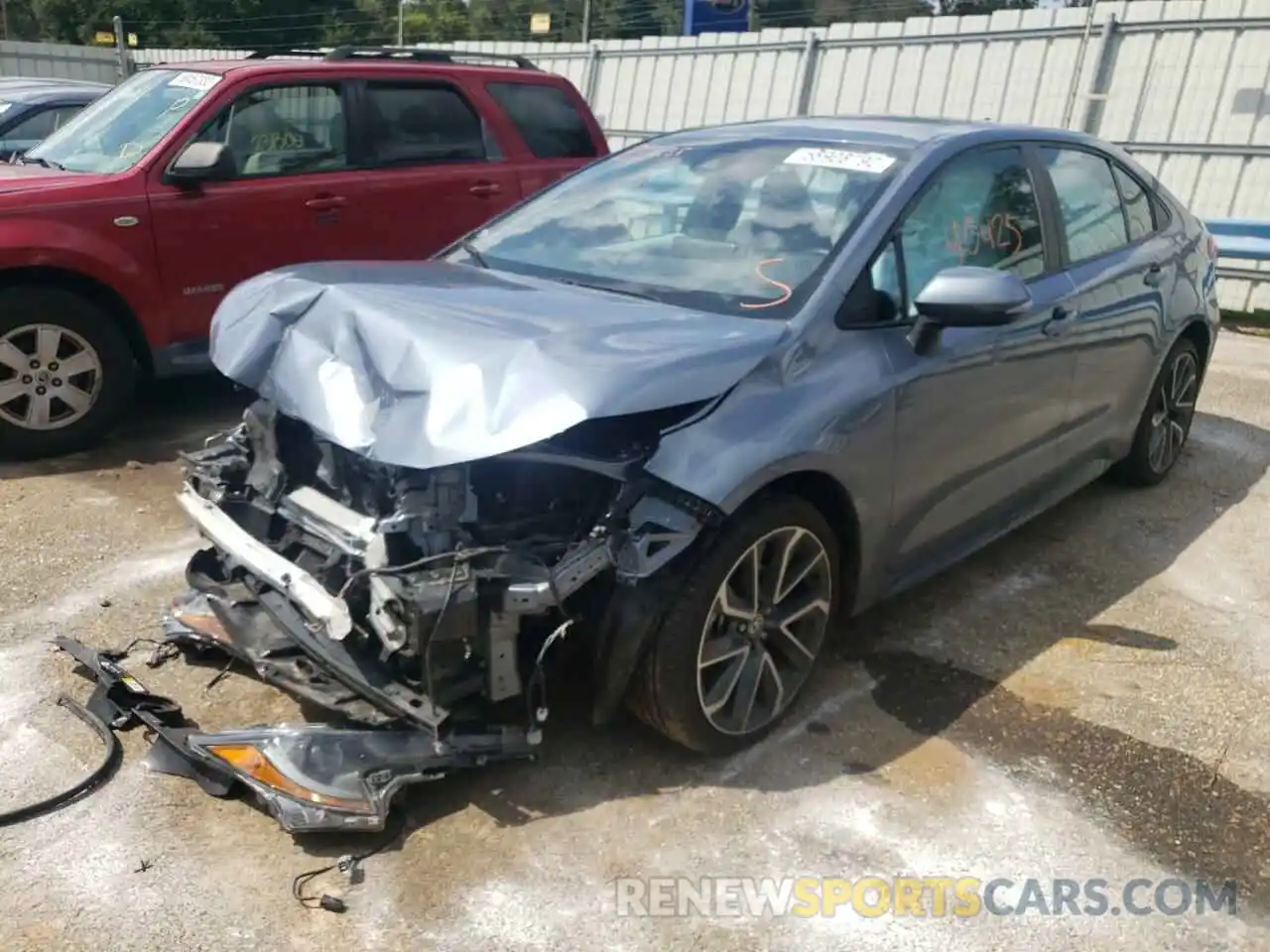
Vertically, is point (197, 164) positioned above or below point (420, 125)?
below

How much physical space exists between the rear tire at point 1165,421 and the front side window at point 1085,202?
85cm

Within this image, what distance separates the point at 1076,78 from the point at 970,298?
27.9ft

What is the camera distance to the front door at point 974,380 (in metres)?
3.53

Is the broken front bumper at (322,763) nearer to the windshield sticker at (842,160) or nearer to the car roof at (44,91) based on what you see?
the windshield sticker at (842,160)

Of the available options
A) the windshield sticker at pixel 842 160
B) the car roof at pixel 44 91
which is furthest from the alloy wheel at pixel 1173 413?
the car roof at pixel 44 91

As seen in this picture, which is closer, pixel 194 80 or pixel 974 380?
pixel 974 380

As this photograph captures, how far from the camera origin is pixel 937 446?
11.9 ft

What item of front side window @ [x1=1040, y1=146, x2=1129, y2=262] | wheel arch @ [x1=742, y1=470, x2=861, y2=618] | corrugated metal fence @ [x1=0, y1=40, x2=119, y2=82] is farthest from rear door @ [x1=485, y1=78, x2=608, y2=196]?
corrugated metal fence @ [x1=0, y1=40, x2=119, y2=82]

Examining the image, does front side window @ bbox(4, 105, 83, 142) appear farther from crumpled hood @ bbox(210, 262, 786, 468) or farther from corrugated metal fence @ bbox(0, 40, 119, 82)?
corrugated metal fence @ bbox(0, 40, 119, 82)

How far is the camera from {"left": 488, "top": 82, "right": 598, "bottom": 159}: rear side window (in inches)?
278

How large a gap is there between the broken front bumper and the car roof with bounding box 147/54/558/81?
165 inches

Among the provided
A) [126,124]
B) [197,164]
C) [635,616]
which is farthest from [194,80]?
[635,616]

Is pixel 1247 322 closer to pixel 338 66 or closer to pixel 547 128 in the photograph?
pixel 547 128

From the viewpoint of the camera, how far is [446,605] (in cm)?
263
